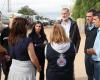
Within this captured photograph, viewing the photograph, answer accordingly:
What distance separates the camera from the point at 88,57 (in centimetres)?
901

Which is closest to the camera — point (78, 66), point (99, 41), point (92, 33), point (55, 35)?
point (55, 35)

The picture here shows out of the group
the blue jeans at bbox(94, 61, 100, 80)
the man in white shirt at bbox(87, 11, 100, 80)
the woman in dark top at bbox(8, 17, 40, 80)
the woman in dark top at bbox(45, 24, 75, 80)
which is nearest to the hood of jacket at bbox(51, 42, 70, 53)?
the woman in dark top at bbox(45, 24, 75, 80)

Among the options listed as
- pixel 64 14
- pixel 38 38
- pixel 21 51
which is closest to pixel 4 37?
pixel 38 38

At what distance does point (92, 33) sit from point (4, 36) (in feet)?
6.63

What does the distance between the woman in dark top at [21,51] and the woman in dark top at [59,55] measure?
1.00ft

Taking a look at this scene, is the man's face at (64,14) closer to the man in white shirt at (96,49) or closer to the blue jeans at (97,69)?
the man in white shirt at (96,49)

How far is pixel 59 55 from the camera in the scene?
723 cm

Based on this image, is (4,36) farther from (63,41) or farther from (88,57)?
(63,41)

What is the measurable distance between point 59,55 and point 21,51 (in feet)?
2.14

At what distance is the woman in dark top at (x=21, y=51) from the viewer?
7.21m

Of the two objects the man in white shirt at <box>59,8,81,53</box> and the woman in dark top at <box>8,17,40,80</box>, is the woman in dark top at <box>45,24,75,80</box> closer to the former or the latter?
the woman in dark top at <box>8,17,40,80</box>

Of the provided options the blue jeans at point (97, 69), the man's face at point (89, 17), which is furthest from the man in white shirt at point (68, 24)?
the blue jeans at point (97, 69)

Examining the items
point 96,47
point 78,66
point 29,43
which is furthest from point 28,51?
point 78,66

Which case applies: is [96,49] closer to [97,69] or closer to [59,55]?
[97,69]
